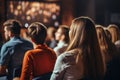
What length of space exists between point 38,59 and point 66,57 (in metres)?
0.68

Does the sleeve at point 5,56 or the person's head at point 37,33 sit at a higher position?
the person's head at point 37,33

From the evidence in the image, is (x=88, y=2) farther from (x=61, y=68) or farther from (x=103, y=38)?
(x=61, y=68)

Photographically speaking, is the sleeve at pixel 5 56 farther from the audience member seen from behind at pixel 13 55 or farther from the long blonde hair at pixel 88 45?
the long blonde hair at pixel 88 45

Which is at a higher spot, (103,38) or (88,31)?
(88,31)

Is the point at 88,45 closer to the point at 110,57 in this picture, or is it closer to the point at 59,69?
the point at 59,69

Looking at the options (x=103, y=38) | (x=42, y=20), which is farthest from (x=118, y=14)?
(x=103, y=38)

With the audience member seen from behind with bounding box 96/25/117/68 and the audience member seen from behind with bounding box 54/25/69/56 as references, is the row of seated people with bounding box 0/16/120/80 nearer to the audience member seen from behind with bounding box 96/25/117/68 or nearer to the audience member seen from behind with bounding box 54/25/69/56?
the audience member seen from behind with bounding box 96/25/117/68

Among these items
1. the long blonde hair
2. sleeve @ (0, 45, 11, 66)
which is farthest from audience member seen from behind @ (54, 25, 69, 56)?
the long blonde hair

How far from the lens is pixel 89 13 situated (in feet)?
29.9

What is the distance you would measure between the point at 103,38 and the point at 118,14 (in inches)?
236

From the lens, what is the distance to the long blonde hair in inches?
94.6

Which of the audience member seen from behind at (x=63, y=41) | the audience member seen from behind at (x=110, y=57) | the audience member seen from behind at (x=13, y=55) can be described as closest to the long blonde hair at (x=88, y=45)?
the audience member seen from behind at (x=110, y=57)

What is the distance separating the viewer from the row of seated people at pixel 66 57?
2.38 meters

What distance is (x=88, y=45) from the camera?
7.93 ft
